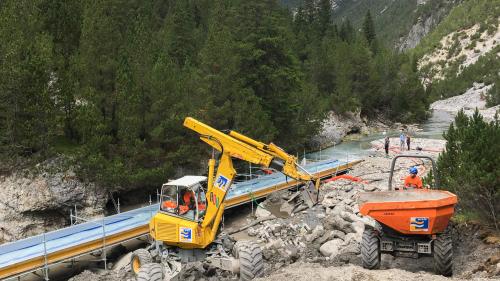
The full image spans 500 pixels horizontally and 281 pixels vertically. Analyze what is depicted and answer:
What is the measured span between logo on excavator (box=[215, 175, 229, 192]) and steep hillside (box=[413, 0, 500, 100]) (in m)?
84.8

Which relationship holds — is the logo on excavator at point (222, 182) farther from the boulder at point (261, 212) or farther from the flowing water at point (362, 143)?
the flowing water at point (362, 143)

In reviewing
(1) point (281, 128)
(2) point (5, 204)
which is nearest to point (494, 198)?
(2) point (5, 204)

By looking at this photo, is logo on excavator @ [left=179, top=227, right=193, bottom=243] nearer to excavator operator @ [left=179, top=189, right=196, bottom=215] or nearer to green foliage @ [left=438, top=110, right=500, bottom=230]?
excavator operator @ [left=179, top=189, right=196, bottom=215]

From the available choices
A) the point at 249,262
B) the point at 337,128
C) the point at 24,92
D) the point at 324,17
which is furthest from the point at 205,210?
the point at 324,17

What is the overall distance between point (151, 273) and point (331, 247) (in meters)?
5.96

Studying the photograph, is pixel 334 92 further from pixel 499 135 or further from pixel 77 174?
pixel 499 135

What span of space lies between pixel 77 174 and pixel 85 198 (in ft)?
4.28

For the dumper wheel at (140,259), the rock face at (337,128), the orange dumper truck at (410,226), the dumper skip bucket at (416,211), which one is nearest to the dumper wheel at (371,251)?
the orange dumper truck at (410,226)

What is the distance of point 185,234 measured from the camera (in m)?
12.1

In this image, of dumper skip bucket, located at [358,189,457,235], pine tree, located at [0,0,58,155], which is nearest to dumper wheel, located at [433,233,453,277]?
dumper skip bucket, located at [358,189,457,235]

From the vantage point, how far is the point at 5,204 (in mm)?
21641

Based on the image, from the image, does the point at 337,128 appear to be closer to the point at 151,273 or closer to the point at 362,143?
the point at 362,143

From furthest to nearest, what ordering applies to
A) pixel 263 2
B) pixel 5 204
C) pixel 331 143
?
pixel 331 143 → pixel 263 2 → pixel 5 204

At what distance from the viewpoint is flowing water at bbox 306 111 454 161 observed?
132ft
